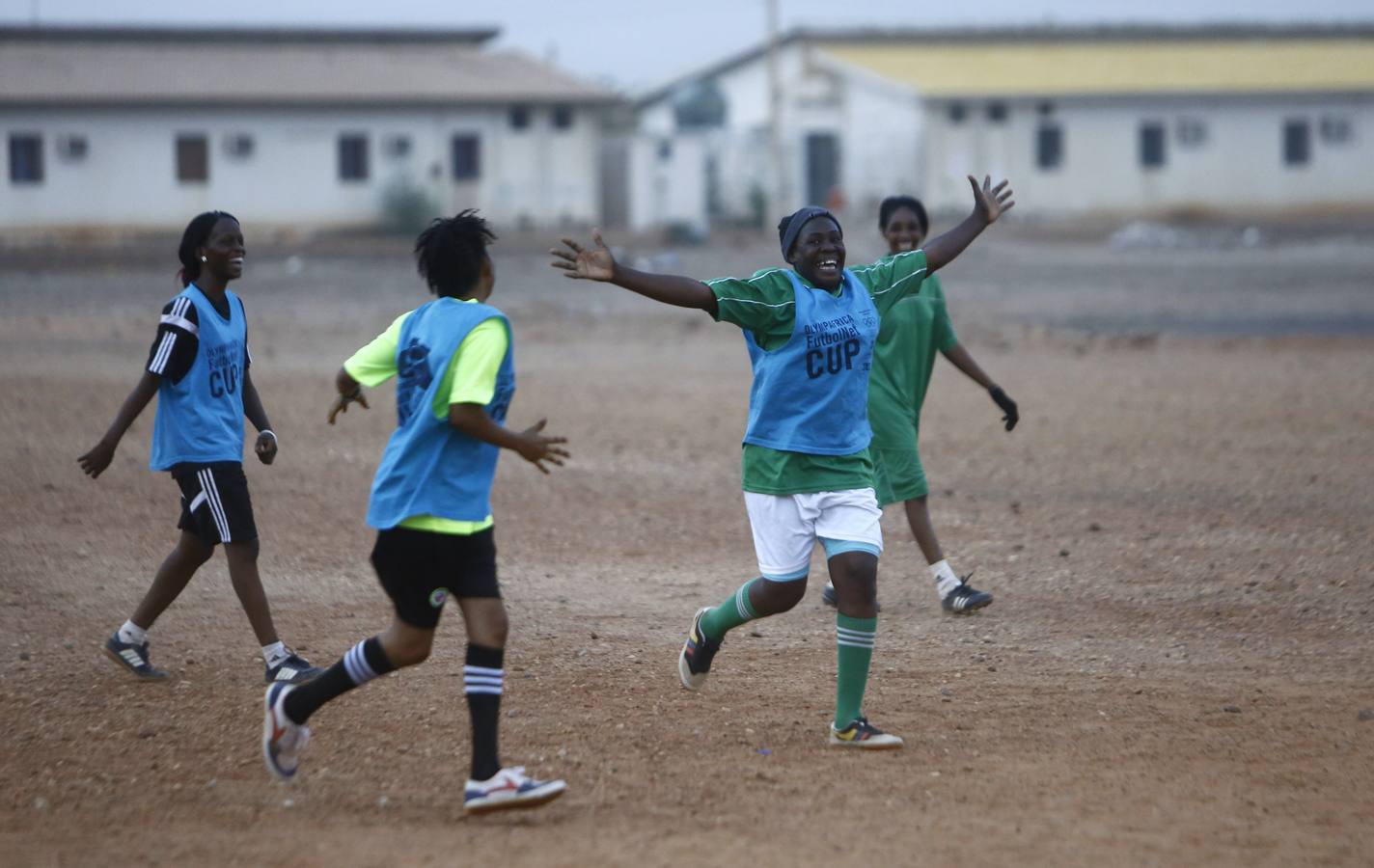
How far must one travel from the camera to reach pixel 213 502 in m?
6.26

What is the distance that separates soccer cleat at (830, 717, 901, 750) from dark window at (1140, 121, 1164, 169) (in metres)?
45.7

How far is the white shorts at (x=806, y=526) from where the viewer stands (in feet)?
→ 18.3

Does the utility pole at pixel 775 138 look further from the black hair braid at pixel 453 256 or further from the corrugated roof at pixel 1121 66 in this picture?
the black hair braid at pixel 453 256

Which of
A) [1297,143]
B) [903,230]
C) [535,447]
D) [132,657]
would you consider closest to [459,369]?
[535,447]

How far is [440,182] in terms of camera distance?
1681 inches

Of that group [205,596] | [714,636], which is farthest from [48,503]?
[714,636]

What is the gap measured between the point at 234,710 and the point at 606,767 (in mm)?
1593

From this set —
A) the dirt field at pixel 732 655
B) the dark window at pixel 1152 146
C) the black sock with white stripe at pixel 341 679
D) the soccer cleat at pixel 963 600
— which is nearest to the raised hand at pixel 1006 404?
the soccer cleat at pixel 963 600

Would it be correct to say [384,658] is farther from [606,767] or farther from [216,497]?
[216,497]

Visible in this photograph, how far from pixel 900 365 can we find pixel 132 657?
147 inches

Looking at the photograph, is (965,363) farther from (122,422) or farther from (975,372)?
(122,422)

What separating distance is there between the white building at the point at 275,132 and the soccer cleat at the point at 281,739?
3741 cm

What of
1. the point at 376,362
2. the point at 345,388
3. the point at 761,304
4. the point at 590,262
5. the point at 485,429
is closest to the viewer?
the point at 485,429

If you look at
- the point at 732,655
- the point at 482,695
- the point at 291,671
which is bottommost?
the point at 732,655
